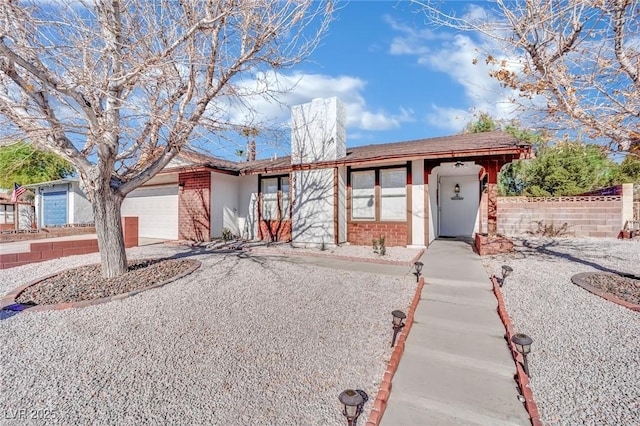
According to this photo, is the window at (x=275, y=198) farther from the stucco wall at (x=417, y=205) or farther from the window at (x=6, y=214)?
the window at (x=6, y=214)

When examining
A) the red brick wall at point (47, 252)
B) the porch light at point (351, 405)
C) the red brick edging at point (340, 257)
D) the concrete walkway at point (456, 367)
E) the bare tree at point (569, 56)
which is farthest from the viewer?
the red brick wall at point (47, 252)

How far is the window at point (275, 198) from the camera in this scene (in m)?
12.1

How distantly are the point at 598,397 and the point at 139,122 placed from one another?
802 centimetres

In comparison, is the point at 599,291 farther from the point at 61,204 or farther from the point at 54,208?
the point at 54,208

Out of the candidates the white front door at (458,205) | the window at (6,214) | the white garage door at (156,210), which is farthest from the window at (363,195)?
the window at (6,214)

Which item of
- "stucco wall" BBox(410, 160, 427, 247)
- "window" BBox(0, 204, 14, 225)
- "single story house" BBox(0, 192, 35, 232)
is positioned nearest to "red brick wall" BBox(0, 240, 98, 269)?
"stucco wall" BBox(410, 160, 427, 247)

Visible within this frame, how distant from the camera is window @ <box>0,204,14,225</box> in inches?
837

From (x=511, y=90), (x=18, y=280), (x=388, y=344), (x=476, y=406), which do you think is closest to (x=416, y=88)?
(x=511, y=90)

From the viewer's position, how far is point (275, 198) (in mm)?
12406

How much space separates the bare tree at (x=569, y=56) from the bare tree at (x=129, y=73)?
3516 millimetres

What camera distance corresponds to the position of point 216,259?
8.06 m

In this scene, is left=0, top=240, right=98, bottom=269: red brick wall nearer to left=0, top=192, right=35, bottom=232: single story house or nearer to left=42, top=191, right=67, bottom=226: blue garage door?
left=42, top=191, right=67, bottom=226: blue garage door

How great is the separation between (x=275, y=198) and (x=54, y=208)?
15109 millimetres

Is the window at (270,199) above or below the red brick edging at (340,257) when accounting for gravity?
above
